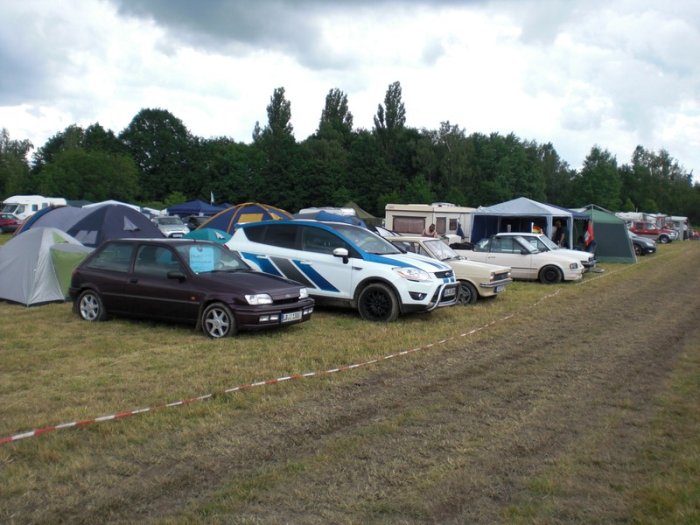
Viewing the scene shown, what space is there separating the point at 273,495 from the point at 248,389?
7.78ft

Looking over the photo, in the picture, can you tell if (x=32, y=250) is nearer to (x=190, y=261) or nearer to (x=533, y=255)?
(x=190, y=261)

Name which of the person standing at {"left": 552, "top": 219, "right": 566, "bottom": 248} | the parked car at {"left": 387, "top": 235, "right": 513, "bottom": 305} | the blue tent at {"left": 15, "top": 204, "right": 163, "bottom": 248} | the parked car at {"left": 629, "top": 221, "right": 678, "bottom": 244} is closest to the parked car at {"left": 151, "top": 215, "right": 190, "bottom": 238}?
the blue tent at {"left": 15, "top": 204, "right": 163, "bottom": 248}

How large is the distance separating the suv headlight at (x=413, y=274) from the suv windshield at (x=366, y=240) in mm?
796

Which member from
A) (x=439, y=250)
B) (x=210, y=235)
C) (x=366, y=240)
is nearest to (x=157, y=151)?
(x=210, y=235)

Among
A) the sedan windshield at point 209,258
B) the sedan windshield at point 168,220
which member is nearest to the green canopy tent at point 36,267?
the sedan windshield at point 209,258

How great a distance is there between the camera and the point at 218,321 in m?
8.89

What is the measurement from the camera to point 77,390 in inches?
250

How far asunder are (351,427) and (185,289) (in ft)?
14.9

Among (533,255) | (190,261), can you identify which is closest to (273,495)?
(190,261)

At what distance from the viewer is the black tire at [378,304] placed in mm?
Result: 10453

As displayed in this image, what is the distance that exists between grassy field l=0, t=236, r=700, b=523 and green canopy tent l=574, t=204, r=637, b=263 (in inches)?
702

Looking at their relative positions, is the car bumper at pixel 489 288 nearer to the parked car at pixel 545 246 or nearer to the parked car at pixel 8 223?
the parked car at pixel 545 246

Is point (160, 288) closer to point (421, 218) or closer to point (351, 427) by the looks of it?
point (351, 427)

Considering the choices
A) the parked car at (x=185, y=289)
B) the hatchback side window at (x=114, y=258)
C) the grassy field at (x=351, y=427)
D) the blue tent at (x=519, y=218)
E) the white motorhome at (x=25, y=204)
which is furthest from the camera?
the white motorhome at (x=25, y=204)
